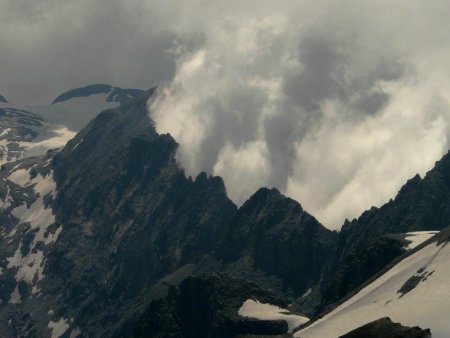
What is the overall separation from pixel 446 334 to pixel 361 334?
21.0 meters

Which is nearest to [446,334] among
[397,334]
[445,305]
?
[397,334]

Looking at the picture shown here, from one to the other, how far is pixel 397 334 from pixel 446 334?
7979mm

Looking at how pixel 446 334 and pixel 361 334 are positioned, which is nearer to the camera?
pixel 446 334

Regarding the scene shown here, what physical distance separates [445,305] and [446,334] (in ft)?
66.8

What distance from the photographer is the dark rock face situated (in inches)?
6983

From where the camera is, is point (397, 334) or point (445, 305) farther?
point (445, 305)

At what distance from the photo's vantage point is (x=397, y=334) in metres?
180

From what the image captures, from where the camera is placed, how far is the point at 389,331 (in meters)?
187

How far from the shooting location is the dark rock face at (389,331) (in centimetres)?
17738

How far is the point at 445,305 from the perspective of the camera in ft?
656

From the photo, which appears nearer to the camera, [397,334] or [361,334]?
[397,334]

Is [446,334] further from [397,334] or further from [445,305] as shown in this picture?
[445,305]

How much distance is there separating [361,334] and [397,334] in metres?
18.0

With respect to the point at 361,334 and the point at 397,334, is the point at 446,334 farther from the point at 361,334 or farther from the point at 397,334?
the point at 361,334
